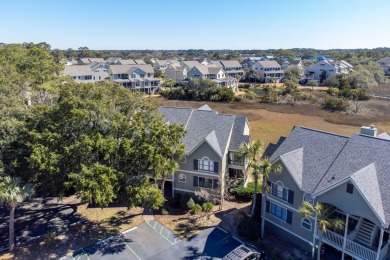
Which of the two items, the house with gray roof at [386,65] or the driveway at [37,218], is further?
the house with gray roof at [386,65]

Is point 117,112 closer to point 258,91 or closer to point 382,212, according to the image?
point 382,212

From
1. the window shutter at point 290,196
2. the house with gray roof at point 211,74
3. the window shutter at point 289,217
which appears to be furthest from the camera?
the house with gray roof at point 211,74

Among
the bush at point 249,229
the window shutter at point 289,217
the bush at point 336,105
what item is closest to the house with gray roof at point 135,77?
the bush at point 336,105

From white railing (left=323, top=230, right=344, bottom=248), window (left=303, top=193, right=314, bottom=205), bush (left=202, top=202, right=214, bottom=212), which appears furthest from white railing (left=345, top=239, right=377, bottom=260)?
bush (left=202, top=202, right=214, bottom=212)

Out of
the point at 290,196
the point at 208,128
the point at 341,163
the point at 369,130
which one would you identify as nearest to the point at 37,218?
the point at 208,128

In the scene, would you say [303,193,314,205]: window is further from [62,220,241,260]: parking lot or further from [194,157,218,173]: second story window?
[194,157,218,173]: second story window

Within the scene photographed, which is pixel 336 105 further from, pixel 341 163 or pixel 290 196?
pixel 290 196

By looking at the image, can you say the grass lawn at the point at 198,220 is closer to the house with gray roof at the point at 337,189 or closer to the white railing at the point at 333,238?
the house with gray roof at the point at 337,189
